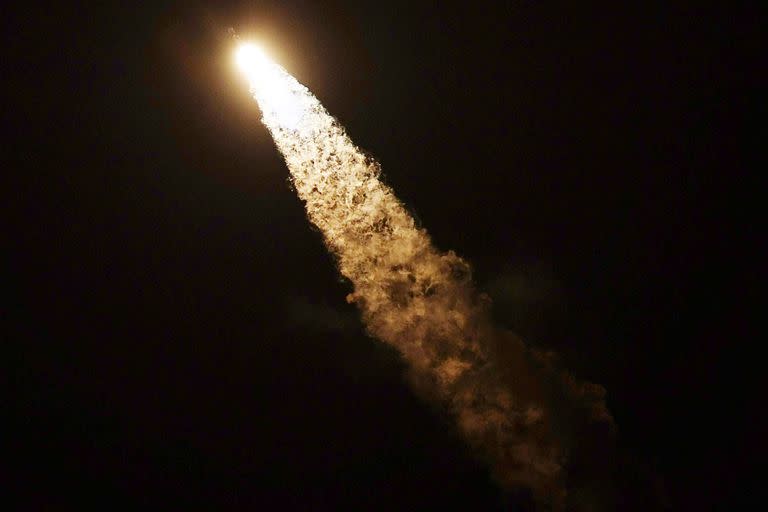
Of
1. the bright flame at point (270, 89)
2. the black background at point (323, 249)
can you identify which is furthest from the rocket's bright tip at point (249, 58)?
the black background at point (323, 249)

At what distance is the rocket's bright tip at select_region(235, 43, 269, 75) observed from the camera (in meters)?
6.24

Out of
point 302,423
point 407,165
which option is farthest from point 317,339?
point 407,165

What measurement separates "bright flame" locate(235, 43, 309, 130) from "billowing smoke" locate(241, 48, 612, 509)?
0.05ft

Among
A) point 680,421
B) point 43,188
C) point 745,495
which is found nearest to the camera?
point 745,495

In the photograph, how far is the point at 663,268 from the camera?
6.03 m

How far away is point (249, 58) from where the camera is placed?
6.36 metres

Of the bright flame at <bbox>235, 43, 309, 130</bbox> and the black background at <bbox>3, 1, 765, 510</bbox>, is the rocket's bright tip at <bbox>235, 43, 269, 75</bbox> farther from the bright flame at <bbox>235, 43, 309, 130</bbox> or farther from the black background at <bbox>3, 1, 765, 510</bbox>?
the black background at <bbox>3, 1, 765, 510</bbox>

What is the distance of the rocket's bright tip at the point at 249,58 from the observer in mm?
6242

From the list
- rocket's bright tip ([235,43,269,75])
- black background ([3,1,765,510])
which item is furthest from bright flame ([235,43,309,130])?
black background ([3,1,765,510])

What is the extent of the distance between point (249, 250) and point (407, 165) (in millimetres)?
2526

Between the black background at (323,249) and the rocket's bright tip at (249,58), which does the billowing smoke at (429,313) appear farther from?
the black background at (323,249)

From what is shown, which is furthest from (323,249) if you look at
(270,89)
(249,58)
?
(249,58)

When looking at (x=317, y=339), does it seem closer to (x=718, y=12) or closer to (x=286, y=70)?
(x=286, y=70)

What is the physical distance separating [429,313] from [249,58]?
4.35 meters
